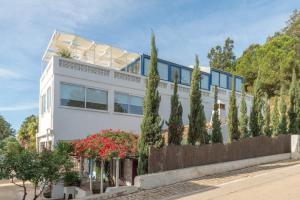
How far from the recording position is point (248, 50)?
59.4 meters

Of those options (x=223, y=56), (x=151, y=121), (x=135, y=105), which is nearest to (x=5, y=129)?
(x=223, y=56)

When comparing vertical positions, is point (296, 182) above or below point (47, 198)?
above

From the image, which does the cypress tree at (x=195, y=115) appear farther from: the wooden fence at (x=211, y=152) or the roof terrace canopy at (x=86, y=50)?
the roof terrace canopy at (x=86, y=50)

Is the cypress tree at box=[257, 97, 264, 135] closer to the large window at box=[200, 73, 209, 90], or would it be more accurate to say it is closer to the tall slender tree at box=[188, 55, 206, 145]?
the tall slender tree at box=[188, 55, 206, 145]

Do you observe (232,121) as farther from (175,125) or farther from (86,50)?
(86,50)

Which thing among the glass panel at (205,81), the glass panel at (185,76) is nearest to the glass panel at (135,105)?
the glass panel at (185,76)

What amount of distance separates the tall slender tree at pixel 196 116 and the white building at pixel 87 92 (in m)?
7.06

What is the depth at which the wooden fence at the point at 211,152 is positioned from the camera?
1608cm

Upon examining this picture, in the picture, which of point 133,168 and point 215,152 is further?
point 215,152

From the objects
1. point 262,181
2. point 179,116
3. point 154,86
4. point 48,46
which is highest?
point 48,46

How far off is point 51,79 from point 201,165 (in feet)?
34.0

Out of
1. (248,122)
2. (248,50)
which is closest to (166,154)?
(248,122)

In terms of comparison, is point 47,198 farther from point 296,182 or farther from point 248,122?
point 248,122

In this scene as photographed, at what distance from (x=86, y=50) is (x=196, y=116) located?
14093 mm
